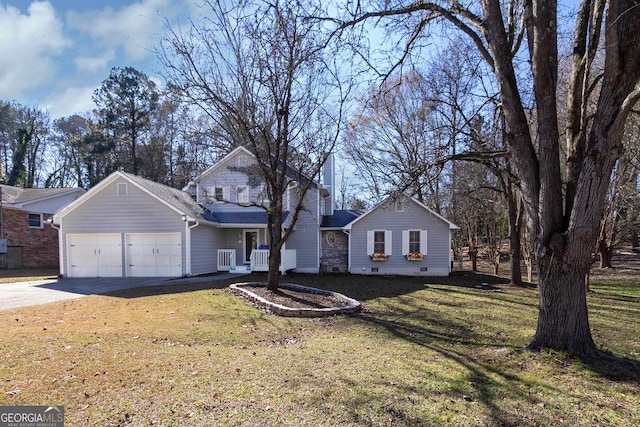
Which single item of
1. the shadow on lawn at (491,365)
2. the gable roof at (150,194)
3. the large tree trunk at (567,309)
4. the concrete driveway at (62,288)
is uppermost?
the gable roof at (150,194)

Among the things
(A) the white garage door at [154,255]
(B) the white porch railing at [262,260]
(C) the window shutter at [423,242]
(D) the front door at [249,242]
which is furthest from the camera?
(D) the front door at [249,242]

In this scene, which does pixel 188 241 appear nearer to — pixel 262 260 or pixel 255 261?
pixel 255 261

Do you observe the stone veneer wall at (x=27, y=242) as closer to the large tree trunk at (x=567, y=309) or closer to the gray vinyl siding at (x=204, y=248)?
the gray vinyl siding at (x=204, y=248)

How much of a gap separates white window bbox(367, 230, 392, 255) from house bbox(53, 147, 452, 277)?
35 centimetres

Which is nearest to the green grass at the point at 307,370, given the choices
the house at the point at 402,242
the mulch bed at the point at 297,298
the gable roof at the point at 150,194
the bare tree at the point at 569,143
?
the bare tree at the point at 569,143

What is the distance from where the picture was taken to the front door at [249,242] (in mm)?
17725

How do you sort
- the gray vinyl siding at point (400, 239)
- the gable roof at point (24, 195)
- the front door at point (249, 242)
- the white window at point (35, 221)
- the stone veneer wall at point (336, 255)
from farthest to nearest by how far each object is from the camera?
the white window at point (35, 221) → the gable roof at point (24, 195) → the stone veneer wall at point (336, 255) → the front door at point (249, 242) → the gray vinyl siding at point (400, 239)

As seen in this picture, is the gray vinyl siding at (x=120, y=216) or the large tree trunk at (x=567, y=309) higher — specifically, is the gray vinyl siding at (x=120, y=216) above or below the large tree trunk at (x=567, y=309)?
above

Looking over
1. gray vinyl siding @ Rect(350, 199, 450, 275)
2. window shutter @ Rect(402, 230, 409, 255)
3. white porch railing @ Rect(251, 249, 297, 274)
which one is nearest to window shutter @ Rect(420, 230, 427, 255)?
gray vinyl siding @ Rect(350, 199, 450, 275)

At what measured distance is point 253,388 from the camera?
145 inches

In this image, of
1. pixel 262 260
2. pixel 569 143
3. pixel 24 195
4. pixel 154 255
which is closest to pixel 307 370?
pixel 569 143

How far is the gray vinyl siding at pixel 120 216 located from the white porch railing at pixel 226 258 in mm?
2552


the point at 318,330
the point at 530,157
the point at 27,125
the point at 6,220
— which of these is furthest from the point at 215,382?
the point at 27,125

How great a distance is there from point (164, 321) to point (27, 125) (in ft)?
110
